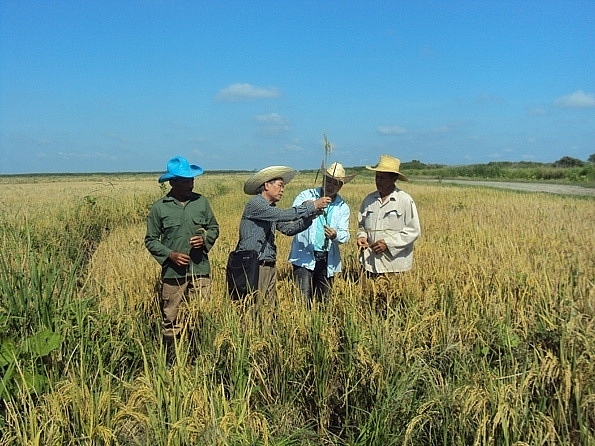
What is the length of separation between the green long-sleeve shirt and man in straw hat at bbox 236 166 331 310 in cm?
40

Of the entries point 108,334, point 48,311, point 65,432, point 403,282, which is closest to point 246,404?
point 65,432

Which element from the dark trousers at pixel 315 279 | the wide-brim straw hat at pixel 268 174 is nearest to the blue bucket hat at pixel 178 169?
the wide-brim straw hat at pixel 268 174

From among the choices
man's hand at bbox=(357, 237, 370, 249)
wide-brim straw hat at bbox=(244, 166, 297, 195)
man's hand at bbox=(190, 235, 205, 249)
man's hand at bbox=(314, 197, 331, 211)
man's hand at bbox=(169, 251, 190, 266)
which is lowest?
man's hand at bbox=(169, 251, 190, 266)

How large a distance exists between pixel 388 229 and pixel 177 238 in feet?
6.37

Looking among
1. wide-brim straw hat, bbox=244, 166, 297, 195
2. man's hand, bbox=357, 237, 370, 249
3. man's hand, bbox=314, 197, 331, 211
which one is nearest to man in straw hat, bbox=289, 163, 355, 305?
man's hand, bbox=357, 237, 370, 249

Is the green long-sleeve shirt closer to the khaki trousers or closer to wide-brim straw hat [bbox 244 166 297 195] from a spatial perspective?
the khaki trousers

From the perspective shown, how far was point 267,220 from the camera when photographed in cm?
431

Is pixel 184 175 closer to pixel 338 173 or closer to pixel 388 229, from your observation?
pixel 338 173

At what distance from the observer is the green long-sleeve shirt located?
4438 millimetres

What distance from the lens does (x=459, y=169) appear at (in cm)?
6906

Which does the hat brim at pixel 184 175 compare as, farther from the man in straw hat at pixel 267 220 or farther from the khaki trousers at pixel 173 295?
the khaki trousers at pixel 173 295

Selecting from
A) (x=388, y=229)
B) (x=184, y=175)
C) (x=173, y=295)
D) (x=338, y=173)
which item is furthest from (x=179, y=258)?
(x=388, y=229)

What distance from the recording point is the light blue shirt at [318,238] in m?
4.79

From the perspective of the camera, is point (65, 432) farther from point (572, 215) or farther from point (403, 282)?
point (572, 215)
